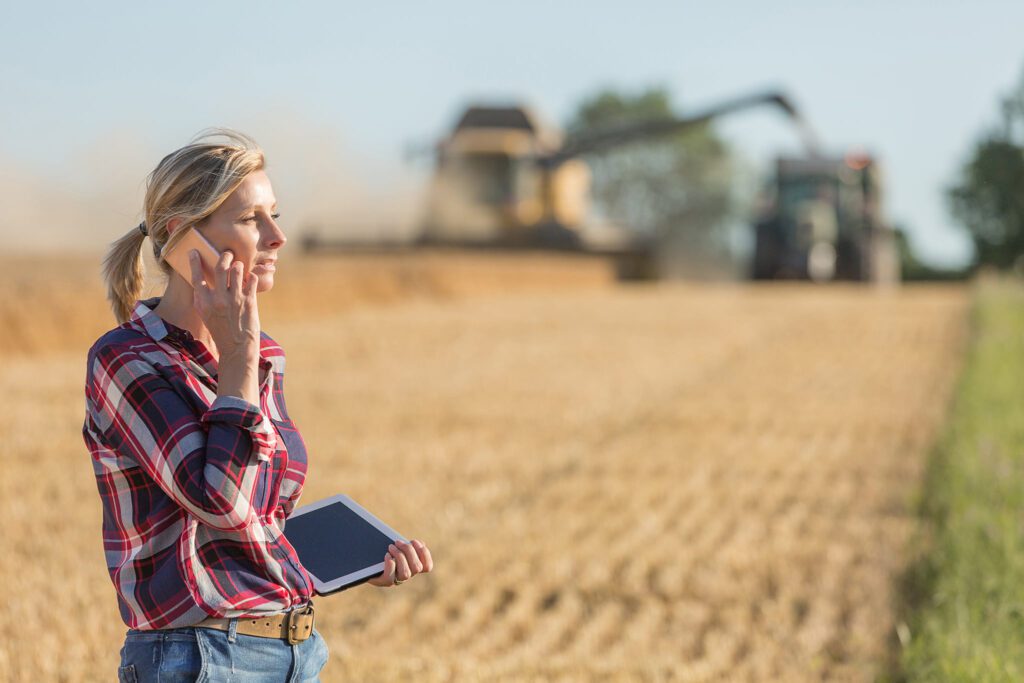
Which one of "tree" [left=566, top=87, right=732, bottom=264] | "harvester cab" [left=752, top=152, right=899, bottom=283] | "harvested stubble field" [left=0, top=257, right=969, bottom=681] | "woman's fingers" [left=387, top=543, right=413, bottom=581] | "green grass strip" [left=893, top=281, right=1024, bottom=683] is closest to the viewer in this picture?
"woman's fingers" [left=387, top=543, right=413, bottom=581]

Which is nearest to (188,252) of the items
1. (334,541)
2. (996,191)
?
(334,541)

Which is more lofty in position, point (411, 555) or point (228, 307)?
point (228, 307)

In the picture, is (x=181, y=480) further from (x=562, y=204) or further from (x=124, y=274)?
(x=562, y=204)

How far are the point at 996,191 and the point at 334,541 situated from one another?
3802mm

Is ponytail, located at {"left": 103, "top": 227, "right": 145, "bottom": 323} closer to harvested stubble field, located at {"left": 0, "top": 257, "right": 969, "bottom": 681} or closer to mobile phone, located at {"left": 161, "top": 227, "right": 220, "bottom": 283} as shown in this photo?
mobile phone, located at {"left": 161, "top": 227, "right": 220, "bottom": 283}

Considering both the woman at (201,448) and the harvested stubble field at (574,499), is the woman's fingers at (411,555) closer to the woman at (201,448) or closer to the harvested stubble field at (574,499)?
the woman at (201,448)

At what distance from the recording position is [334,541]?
2.28 metres

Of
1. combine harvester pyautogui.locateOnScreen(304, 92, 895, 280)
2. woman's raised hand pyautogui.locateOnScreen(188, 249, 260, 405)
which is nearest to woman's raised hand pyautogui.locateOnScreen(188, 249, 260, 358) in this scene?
woman's raised hand pyautogui.locateOnScreen(188, 249, 260, 405)

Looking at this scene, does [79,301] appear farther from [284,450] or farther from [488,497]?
[284,450]

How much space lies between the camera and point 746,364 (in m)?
13.8

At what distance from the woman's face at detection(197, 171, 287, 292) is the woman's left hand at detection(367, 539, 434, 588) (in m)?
0.52

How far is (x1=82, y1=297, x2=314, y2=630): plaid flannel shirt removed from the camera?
197 centimetres

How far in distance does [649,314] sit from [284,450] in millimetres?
17338

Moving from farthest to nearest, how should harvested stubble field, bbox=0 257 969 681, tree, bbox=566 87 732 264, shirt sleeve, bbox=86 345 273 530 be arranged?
tree, bbox=566 87 732 264 → harvested stubble field, bbox=0 257 969 681 → shirt sleeve, bbox=86 345 273 530
